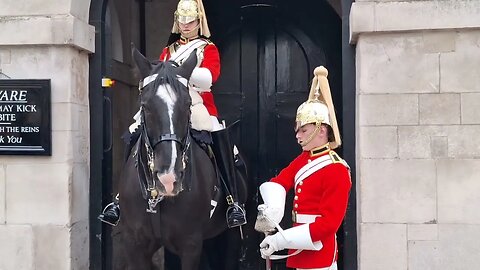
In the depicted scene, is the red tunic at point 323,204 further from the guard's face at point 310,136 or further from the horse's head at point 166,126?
the horse's head at point 166,126

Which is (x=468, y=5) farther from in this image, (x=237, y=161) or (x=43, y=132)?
(x=43, y=132)

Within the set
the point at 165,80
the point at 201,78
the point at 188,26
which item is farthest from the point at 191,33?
the point at 165,80

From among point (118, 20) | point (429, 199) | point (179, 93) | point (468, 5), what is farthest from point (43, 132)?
point (468, 5)

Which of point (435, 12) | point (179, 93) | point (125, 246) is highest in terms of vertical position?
point (435, 12)

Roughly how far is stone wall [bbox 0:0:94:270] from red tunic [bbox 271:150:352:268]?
1887 mm

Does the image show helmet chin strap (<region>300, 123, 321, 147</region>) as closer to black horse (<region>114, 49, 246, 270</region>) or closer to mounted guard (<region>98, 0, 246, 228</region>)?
black horse (<region>114, 49, 246, 270</region>)

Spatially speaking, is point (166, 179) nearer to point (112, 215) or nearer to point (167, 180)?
point (167, 180)

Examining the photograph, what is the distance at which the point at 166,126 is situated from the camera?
378cm

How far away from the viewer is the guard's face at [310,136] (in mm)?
3850

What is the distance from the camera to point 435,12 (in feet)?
14.9

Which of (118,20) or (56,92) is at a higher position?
(118,20)

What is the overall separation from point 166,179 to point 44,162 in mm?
1673

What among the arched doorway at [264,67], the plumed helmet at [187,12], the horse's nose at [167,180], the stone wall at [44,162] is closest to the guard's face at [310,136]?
the horse's nose at [167,180]

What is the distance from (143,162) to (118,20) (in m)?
3.36
